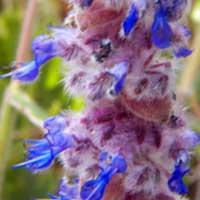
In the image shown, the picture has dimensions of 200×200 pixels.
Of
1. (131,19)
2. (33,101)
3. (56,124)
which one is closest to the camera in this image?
(131,19)

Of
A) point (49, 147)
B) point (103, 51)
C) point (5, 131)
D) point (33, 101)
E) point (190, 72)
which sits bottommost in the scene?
point (49, 147)

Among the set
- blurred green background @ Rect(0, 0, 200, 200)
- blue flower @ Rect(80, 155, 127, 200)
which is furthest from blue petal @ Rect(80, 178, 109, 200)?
blurred green background @ Rect(0, 0, 200, 200)

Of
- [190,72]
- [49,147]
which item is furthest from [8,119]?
[49,147]

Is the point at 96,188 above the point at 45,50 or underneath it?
underneath

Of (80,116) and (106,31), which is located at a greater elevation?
(106,31)

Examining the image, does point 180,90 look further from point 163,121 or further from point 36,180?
point 163,121

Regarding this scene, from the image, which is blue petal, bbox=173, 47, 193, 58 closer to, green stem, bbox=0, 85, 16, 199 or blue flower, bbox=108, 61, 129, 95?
blue flower, bbox=108, 61, 129, 95

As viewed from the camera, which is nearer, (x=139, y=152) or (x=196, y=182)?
(x=139, y=152)

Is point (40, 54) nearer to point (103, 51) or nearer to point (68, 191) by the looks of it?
point (103, 51)

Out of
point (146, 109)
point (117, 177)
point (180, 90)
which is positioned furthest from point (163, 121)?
point (180, 90)
